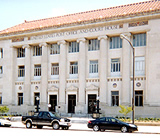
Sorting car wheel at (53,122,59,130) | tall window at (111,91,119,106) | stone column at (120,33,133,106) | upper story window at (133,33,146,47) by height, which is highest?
upper story window at (133,33,146,47)

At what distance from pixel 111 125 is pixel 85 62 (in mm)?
19892

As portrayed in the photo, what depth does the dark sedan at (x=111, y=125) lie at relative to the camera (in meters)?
22.8

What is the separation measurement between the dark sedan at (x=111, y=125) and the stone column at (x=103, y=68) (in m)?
16.3

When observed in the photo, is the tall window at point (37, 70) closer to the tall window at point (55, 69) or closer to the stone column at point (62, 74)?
the tall window at point (55, 69)

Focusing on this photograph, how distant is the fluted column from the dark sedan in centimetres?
1523

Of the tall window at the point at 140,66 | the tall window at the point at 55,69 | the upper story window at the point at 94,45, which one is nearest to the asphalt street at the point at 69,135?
the tall window at the point at 140,66

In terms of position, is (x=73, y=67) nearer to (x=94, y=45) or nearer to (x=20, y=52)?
(x=94, y=45)

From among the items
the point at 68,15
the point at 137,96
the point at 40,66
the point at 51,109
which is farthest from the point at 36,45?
the point at 137,96

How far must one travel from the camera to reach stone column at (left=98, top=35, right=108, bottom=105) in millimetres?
40312

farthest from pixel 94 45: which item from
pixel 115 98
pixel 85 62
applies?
pixel 115 98

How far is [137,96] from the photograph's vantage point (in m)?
38.8

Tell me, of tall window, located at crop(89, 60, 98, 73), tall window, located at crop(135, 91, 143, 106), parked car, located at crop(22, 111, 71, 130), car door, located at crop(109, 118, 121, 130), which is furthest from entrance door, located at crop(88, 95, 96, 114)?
car door, located at crop(109, 118, 121, 130)

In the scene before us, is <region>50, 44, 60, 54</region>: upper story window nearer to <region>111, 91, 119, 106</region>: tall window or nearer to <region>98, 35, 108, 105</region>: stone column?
<region>98, 35, 108, 105</region>: stone column

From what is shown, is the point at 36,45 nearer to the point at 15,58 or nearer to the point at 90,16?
the point at 15,58
